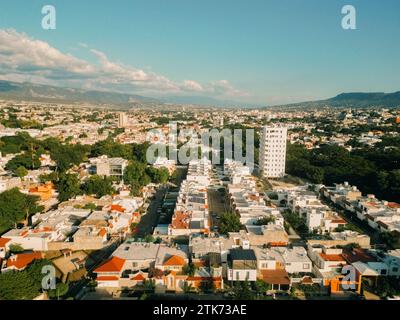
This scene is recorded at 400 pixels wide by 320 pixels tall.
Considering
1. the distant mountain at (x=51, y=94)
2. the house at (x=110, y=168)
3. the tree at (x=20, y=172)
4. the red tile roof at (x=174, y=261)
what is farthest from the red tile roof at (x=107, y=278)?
the distant mountain at (x=51, y=94)

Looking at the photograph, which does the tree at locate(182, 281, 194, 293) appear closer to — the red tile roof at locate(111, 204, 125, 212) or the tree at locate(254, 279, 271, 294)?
the tree at locate(254, 279, 271, 294)

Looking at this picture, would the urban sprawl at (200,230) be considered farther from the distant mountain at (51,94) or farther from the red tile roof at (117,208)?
the distant mountain at (51,94)

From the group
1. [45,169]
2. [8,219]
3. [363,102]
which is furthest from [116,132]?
[363,102]

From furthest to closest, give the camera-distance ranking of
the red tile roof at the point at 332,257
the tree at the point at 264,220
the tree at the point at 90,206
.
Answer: the tree at the point at 90,206 → the tree at the point at 264,220 → the red tile roof at the point at 332,257

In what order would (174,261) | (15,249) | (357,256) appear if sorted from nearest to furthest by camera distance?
(174,261) → (357,256) → (15,249)

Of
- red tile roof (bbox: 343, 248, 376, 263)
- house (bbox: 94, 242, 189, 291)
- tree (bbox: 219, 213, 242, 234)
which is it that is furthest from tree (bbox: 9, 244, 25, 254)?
red tile roof (bbox: 343, 248, 376, 263)

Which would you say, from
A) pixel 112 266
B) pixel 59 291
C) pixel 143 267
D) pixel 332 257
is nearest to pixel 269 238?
pixel 332 257

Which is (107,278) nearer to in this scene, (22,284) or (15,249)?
(22,284)
